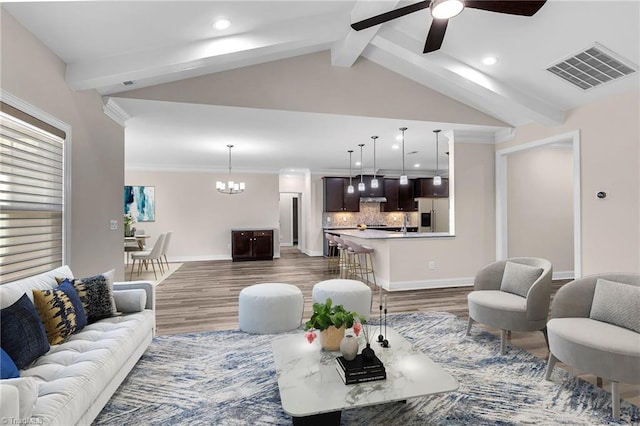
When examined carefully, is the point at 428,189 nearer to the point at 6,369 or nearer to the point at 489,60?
the point at 489,60

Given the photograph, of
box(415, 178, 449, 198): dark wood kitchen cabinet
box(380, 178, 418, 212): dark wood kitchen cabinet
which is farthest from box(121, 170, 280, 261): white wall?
box(415, 178, 449, 198): dark wood kitchen cabinet

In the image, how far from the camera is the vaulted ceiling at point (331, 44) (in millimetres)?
2770

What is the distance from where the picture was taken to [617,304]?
2.37 m

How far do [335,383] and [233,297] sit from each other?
3375 millimetres

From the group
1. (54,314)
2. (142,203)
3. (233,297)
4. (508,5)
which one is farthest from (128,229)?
(508,5)

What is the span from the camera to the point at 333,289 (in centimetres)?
369

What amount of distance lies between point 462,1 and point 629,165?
2995 millimetres

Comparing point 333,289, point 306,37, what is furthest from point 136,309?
point 306,37

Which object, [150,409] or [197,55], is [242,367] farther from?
[197,55]

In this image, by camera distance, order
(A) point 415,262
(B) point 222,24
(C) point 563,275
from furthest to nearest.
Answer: (C) point 563,275 → (A) point 415,262 → (B) point 222,24

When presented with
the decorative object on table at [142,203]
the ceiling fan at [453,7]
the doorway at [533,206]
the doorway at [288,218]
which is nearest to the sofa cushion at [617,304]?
the ceiling fan at [453,7]

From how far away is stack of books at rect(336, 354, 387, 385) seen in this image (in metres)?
1.83

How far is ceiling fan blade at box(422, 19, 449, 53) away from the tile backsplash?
694 centimetres

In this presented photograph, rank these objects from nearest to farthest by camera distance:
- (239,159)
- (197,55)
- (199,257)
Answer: (197,55)
(239,159)
(199,257)
